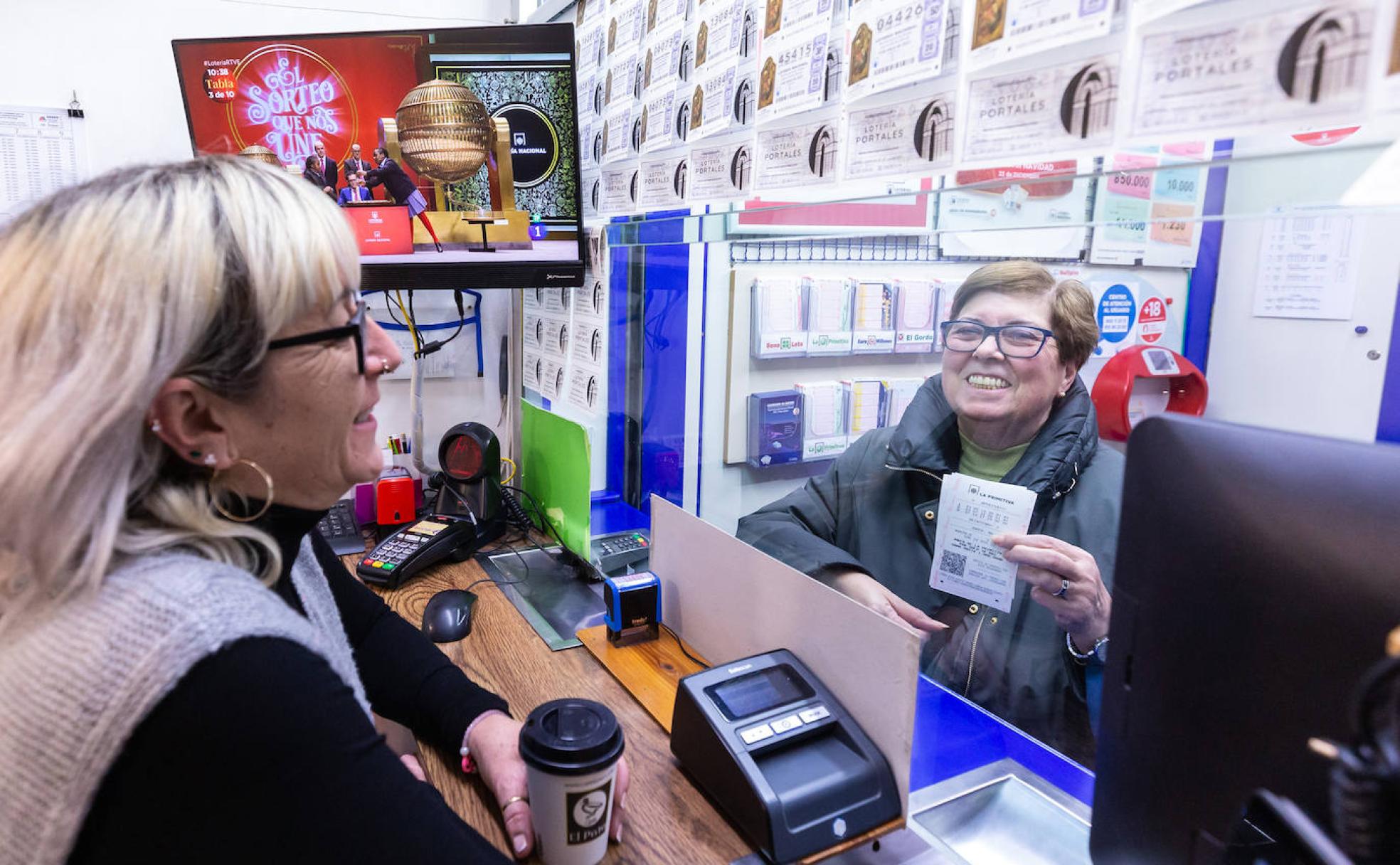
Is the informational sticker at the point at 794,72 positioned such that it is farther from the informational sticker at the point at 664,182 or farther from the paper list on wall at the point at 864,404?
the paper list on wall at the point at 864,404

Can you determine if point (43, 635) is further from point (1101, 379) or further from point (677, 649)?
point (1101, 379)

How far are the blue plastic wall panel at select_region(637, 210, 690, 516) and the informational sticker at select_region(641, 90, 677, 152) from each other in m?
0.14

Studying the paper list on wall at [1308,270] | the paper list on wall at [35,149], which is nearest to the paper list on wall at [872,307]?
the paper list on wall at [1308,270]

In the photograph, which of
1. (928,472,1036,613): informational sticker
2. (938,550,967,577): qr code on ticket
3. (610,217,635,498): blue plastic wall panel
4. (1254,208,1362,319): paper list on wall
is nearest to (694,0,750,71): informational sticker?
(610,217,635,498): blue plastic wall panel

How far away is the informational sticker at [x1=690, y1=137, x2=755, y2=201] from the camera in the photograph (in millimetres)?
1228

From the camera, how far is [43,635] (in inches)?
24.2

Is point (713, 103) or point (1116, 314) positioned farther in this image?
point (1116, 314)

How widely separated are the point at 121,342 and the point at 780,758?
738mm

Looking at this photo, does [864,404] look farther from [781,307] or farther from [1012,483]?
[1012,483]

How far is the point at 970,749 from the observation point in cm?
103

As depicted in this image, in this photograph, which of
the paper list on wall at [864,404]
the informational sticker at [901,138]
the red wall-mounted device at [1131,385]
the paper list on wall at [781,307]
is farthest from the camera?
the paper list on wall at [864,404]

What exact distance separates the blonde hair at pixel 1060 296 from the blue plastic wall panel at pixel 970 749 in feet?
2.31

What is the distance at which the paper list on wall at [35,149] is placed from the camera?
1826mm

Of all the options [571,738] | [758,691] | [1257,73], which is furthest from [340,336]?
[1257,73]
